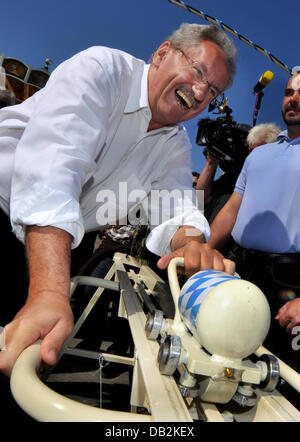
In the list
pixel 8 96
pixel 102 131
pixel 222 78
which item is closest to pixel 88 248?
pixel 102 131

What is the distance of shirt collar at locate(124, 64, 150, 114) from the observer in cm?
97

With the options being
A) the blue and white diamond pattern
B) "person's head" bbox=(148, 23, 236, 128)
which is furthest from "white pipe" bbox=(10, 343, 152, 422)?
"person's head" bbox=(148, 23, 236, 128)

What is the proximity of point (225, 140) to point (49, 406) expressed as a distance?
245 cm

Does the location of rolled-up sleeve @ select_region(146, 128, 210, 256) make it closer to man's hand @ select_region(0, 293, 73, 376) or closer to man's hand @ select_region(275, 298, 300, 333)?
man's hand @ select_region(275, 298, 300, 333)

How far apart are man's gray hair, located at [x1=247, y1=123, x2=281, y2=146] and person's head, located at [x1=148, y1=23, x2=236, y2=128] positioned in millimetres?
1108

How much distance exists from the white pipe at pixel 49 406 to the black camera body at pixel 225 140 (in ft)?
7.65

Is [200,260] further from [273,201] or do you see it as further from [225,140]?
[225,140]

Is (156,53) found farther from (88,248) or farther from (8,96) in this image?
(8,96)

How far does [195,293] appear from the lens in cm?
52

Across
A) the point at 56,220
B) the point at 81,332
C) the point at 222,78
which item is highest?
the point at 222,78

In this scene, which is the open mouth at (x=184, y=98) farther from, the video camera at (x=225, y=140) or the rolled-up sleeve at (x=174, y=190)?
the video camera at (x=225, y=140)

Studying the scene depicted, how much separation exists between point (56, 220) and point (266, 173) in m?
1.33

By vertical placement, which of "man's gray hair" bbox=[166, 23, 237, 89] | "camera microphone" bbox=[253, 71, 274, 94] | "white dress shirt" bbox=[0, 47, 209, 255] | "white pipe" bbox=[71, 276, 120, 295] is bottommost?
"white pipe" bbox=[71, 276, 120, 295]

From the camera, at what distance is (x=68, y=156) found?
0.60 metres
